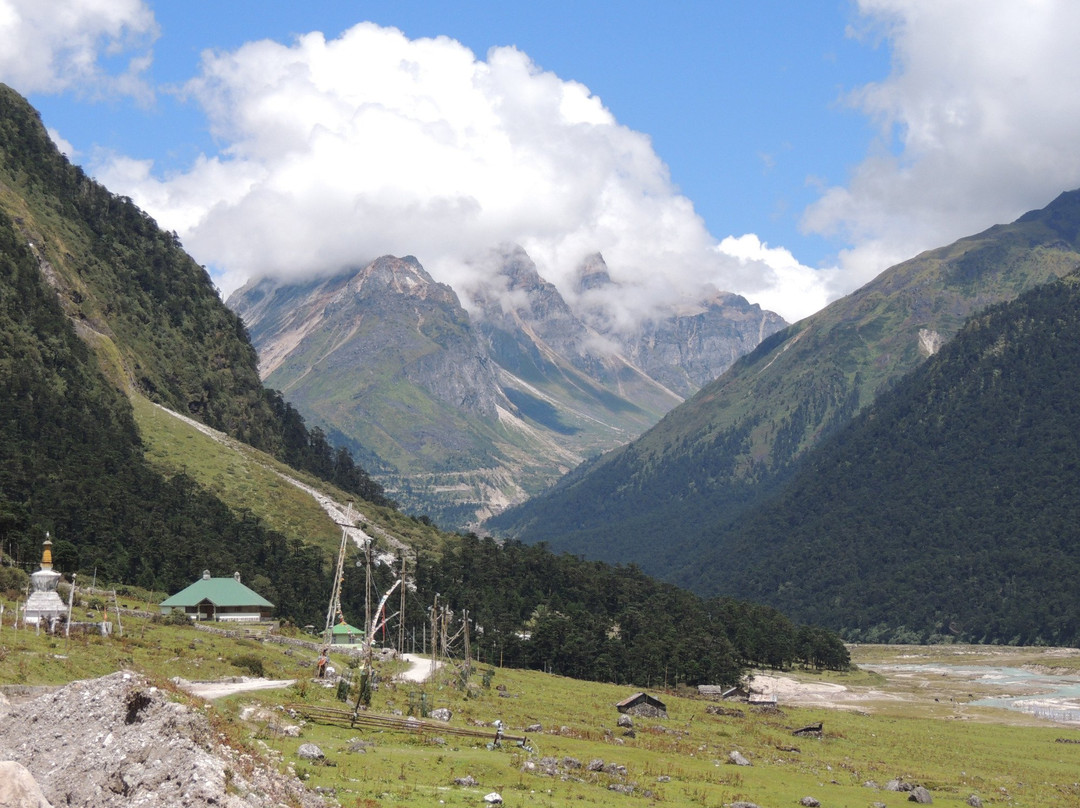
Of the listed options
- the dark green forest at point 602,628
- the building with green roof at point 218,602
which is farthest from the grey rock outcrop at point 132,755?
the dark green forest at point 602,628

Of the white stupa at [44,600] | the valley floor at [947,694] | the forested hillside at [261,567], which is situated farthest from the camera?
the forested hillside at [261,567]

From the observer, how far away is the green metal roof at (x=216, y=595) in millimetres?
118125

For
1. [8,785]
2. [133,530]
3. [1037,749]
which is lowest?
[1037,749]

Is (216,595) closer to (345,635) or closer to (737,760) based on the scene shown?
(345,635)

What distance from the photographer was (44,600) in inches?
2896

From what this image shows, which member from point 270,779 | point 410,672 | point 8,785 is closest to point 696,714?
point 410,672

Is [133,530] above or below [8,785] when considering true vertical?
above

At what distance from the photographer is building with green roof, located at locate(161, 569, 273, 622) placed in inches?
4631

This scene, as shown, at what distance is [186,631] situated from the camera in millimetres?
90875

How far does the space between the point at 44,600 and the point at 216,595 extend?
156 ft

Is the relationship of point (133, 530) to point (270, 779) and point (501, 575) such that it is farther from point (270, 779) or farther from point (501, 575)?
point (270, 779)

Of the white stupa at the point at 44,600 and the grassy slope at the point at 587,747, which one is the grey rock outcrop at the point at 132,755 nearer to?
the grassy slope at the point at 587,747

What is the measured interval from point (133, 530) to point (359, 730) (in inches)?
4352

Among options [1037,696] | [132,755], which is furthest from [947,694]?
[132,755]
